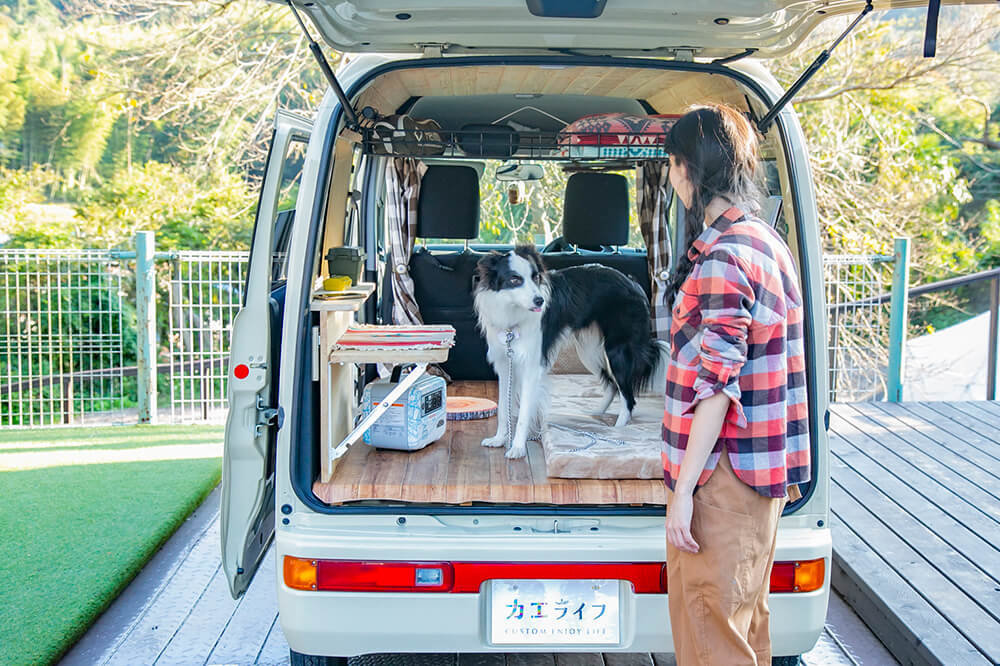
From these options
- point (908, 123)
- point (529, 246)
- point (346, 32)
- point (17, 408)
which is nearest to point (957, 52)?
point (908, 123)

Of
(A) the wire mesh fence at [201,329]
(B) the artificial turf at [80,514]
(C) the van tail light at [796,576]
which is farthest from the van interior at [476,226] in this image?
(A) the wire mesh fence at [201,329]

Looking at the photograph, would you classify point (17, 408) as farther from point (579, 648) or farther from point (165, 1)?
point (579, 648)

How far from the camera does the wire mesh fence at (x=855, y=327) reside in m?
7.64

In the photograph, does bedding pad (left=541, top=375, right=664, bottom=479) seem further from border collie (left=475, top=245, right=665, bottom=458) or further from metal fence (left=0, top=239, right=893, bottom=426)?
metal fence (left=0, top=239, right=893, bottom=426)

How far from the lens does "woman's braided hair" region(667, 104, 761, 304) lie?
199 centimetres

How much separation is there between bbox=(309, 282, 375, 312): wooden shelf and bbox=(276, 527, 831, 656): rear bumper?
669mm

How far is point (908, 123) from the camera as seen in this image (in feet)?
37.4

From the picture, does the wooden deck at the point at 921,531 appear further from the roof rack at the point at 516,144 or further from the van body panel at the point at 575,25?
the van body panel at the point at 575,25

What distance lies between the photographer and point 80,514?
189 inches

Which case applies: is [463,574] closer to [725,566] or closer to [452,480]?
[452,480]

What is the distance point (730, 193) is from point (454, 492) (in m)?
1.17

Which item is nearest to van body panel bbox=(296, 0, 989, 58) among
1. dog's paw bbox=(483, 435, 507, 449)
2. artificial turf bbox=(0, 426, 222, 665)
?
dog's paw bbox=(483, 435, 507, 449)

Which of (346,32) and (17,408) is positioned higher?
(346,32)

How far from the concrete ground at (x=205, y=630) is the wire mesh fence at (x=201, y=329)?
3663 mm
